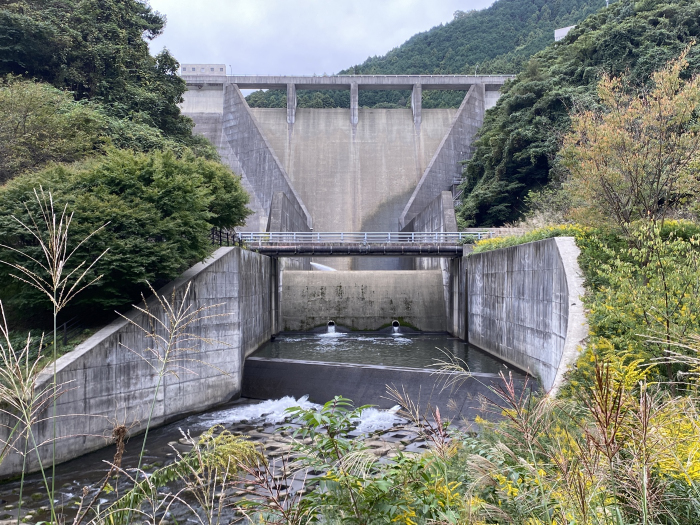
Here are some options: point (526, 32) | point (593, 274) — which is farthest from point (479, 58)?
point (593, 274)

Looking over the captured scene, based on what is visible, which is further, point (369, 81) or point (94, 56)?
point (369, 81)

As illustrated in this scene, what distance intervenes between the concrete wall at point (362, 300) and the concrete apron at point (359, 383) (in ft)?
31.1

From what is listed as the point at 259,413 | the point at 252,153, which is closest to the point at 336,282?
the point at 259,413

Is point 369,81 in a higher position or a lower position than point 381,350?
higher

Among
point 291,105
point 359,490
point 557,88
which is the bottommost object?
point 359,490

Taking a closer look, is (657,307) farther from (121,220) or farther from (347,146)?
(347,146)

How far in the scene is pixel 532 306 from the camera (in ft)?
48.3

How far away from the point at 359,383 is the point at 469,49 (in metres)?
72.0

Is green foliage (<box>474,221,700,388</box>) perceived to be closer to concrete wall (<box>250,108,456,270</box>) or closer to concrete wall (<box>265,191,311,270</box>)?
concrete wall (<box>265,191,311,270</box>)

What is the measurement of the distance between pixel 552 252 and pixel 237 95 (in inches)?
1345

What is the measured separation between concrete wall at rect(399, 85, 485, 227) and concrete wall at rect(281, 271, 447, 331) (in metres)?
11.9

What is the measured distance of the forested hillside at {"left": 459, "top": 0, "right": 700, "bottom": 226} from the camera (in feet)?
90.5

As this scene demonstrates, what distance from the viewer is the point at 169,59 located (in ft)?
96.3

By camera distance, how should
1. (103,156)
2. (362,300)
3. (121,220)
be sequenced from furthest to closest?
(362,300), (103,156), (121,220)
